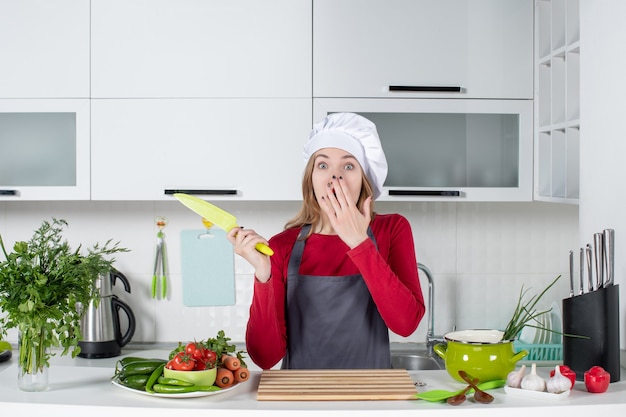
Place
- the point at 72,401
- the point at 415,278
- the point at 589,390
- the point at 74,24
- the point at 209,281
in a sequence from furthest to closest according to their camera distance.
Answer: the point at 209,281
the point at 74,24
the point at 415,278
the point at 589,390
the point at 72,401

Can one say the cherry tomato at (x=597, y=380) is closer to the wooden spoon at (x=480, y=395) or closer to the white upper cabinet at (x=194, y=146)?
the wooden spoon at (x=480, y=395)

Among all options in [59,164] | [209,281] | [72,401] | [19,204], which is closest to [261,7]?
[59,164]

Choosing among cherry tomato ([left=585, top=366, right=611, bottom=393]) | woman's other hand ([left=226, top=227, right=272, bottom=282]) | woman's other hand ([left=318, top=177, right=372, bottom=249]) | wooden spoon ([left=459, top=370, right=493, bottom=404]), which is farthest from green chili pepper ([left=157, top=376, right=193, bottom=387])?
cherry tomato ([left=585, top=366, right=611, bottom=393])

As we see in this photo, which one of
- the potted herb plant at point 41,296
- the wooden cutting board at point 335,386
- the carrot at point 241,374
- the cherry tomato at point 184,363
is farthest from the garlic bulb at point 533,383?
the potted herb plant at point 41,296

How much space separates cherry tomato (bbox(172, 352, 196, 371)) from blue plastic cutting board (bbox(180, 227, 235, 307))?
134 centimetres

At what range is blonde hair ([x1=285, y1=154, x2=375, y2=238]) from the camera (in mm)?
2041

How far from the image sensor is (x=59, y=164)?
2.68 meters

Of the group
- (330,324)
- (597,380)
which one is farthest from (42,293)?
(597,380)

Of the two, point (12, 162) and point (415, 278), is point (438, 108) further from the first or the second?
point (12, 162)

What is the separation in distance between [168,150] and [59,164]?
1.32 feet

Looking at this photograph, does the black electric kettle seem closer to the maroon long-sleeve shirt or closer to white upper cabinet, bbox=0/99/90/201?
white upper cabinet, bbox=0/99/90/201

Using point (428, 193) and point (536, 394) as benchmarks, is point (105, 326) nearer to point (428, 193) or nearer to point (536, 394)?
point (428, 193)

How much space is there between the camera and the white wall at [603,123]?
6.52 ft

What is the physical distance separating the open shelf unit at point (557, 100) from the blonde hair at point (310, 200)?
0.77 metres
